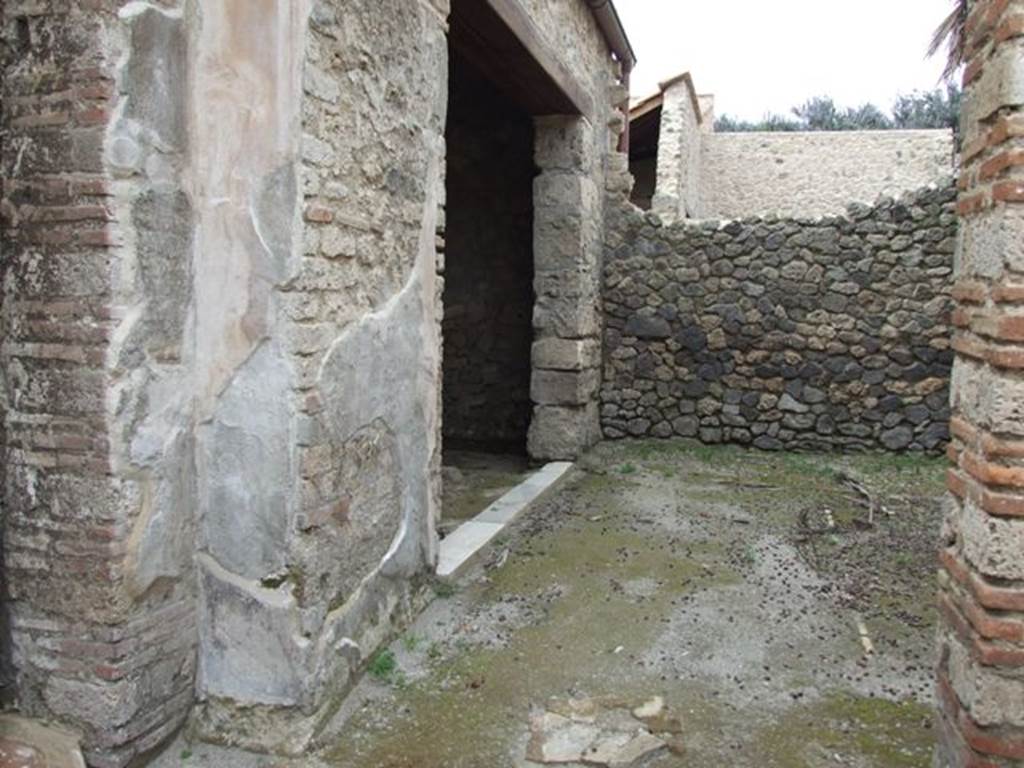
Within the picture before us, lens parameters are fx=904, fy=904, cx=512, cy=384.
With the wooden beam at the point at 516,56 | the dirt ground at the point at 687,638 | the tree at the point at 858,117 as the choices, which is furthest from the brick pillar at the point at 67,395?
the tree at the point at 858,117

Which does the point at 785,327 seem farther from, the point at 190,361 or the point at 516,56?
the point at 190,361

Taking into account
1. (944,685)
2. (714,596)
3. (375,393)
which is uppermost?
(375,393)

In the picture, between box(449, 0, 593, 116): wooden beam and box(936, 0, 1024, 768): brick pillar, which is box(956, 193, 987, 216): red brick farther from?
box(449, 0, 593, 116): wooden beam

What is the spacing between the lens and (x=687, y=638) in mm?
3629

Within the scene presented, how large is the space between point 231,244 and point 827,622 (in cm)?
283

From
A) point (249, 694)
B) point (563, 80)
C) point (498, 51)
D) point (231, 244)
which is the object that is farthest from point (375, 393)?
point (563, 80)

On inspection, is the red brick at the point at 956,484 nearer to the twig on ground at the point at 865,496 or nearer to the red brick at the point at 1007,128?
the red brick at the point at 1007,128

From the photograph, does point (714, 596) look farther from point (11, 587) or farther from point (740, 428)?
point (740, 428)

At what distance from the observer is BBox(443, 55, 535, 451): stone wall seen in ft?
26.2

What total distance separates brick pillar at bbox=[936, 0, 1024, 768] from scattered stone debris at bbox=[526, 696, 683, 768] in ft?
2.85

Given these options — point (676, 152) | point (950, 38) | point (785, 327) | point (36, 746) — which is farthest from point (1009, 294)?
point (676, 152)

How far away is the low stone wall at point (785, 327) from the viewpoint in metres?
7.15

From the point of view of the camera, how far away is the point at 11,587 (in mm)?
2559

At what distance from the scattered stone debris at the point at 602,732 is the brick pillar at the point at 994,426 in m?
0.87
